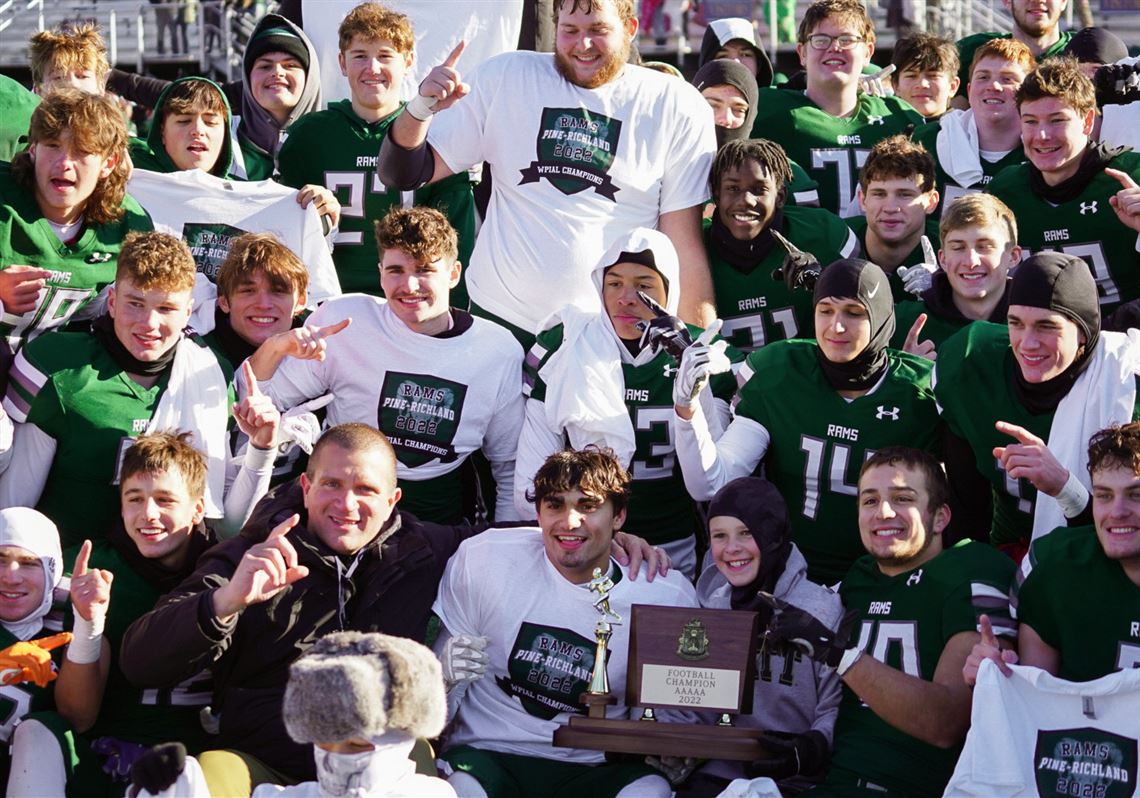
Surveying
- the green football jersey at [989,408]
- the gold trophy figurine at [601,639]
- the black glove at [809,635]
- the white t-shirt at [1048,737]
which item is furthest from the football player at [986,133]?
the white t-shirt at [1048,737]

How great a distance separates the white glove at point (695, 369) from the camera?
5578mm

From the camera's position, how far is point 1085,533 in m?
4.96

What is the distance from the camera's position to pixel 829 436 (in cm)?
588

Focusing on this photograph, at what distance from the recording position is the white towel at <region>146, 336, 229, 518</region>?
5684mm

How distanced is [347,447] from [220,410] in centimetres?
82

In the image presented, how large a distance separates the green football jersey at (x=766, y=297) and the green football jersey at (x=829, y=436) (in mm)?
926

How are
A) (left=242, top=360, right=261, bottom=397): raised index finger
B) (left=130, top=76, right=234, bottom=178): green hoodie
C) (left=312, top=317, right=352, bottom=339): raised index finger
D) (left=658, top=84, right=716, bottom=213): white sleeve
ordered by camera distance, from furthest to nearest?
1. (left=130, top=76, right=234, bottom=178): green hoodie
2. (left=658, top=84, right=716, bottom=213): white sleeve
3. (left=312, top=317, right=352, bottom=339): raised index finger
4. (left=242, top=360, right=261, bottom=397): raised index finger

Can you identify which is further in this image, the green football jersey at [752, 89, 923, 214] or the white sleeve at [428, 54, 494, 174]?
the green football jersey at [752, 89, 923, 214]

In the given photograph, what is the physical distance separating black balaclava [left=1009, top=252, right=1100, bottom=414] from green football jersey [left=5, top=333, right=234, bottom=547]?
9.39ft

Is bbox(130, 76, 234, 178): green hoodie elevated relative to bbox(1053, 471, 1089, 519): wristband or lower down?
elevated

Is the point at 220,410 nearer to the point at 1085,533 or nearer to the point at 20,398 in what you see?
the point at 20,398

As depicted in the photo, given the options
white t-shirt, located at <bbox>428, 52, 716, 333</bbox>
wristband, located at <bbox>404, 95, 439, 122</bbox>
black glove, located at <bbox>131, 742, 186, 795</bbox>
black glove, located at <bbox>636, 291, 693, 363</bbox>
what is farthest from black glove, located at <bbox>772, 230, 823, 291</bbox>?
black glove, located at <bbox>131, 742, 186, 795</bbox>

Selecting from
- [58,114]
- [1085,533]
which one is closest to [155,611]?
[58,114]

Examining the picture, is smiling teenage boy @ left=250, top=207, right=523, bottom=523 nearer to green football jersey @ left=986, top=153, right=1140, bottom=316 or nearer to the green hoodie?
the green hoodie
